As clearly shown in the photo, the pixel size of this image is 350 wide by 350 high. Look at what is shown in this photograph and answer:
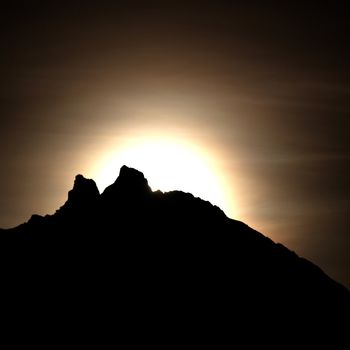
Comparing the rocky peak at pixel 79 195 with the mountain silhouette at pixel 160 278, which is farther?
the rocky peak at pixel 79 195

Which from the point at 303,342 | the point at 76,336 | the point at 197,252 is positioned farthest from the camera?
the point at 197,252

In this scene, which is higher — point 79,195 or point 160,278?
point 79,195

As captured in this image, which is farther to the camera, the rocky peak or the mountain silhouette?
the rocky peak

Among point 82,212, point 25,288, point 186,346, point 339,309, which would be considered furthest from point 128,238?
point 339,309

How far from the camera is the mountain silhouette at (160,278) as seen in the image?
164625 mm

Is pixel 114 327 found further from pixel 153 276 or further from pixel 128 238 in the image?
pixel 128 238

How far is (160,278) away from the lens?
17888cm

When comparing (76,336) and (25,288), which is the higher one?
(25,288)

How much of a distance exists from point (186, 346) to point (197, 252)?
4243cm

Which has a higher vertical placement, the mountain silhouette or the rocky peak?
the rocky peak

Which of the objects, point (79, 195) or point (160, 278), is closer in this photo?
point (160, 278)

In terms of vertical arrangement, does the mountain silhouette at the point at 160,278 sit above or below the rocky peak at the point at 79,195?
below

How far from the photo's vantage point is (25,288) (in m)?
171

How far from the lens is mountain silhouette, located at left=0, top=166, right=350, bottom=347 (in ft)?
540
